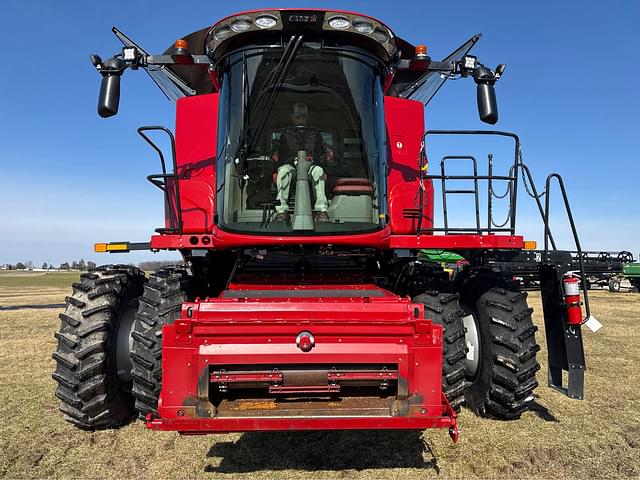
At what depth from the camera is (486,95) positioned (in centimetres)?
430

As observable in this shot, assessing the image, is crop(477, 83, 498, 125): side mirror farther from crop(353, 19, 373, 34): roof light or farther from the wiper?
the wiper

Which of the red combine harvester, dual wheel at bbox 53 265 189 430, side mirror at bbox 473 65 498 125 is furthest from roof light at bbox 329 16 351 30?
dual wheel at bbox 53 265 189 430

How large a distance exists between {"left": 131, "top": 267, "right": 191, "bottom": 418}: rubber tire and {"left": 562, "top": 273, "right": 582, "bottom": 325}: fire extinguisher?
137 inches

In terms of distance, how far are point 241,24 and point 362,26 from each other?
1.01 m

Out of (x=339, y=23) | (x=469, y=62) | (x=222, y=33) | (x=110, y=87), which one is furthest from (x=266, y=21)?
(x=469, y=62)

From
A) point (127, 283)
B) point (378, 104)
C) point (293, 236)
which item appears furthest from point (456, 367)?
point (127, 283)

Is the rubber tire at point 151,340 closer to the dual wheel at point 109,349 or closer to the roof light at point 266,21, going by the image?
the dual wheel at point 109,349

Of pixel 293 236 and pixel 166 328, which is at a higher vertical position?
pixel 293 236

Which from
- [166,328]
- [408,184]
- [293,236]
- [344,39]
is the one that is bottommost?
[166,328]

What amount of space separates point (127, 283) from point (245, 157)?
1870 millimetres

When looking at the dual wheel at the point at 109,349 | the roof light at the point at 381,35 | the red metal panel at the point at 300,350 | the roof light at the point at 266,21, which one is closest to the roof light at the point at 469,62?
the roof light at the point at 381,35

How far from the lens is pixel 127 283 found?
479 centimetres

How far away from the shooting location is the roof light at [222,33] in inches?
157

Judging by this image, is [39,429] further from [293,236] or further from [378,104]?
[378,104]
